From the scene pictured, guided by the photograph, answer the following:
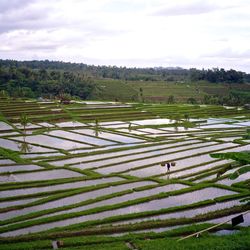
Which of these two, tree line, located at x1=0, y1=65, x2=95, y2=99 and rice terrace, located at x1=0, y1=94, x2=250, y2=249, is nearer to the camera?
rice terrace, located at x1=0, y1=94, x2=250, y2=249

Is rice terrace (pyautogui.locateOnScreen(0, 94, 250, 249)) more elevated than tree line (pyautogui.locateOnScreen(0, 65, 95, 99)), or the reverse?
tree line (pyautogui.locateOnScreen(0, 65, 95, 99))

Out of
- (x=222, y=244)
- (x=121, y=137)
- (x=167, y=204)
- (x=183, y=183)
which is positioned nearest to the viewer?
(x=222, y=244)

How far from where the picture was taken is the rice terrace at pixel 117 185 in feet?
45.8

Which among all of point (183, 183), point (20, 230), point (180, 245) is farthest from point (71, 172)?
point (180, 245)

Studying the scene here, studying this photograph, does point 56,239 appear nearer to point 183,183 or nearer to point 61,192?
point 61,192

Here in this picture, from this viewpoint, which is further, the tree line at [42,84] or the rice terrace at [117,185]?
the tree line at [42,84]

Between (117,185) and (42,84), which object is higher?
(42,84)

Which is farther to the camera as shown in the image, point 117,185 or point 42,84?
point 42,84

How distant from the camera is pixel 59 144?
30766 mm

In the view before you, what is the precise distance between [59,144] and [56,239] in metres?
17.4

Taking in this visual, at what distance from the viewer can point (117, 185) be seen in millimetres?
20078

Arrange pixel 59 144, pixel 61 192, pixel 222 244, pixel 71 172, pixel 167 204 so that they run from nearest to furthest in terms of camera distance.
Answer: pixel 222 244, pixel 167 204, pixel 61 192, pixel 71 172, pixel 59 144

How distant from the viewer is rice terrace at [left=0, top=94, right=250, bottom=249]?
14.0 metres

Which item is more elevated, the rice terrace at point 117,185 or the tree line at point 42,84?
the tree line at point 42,84
